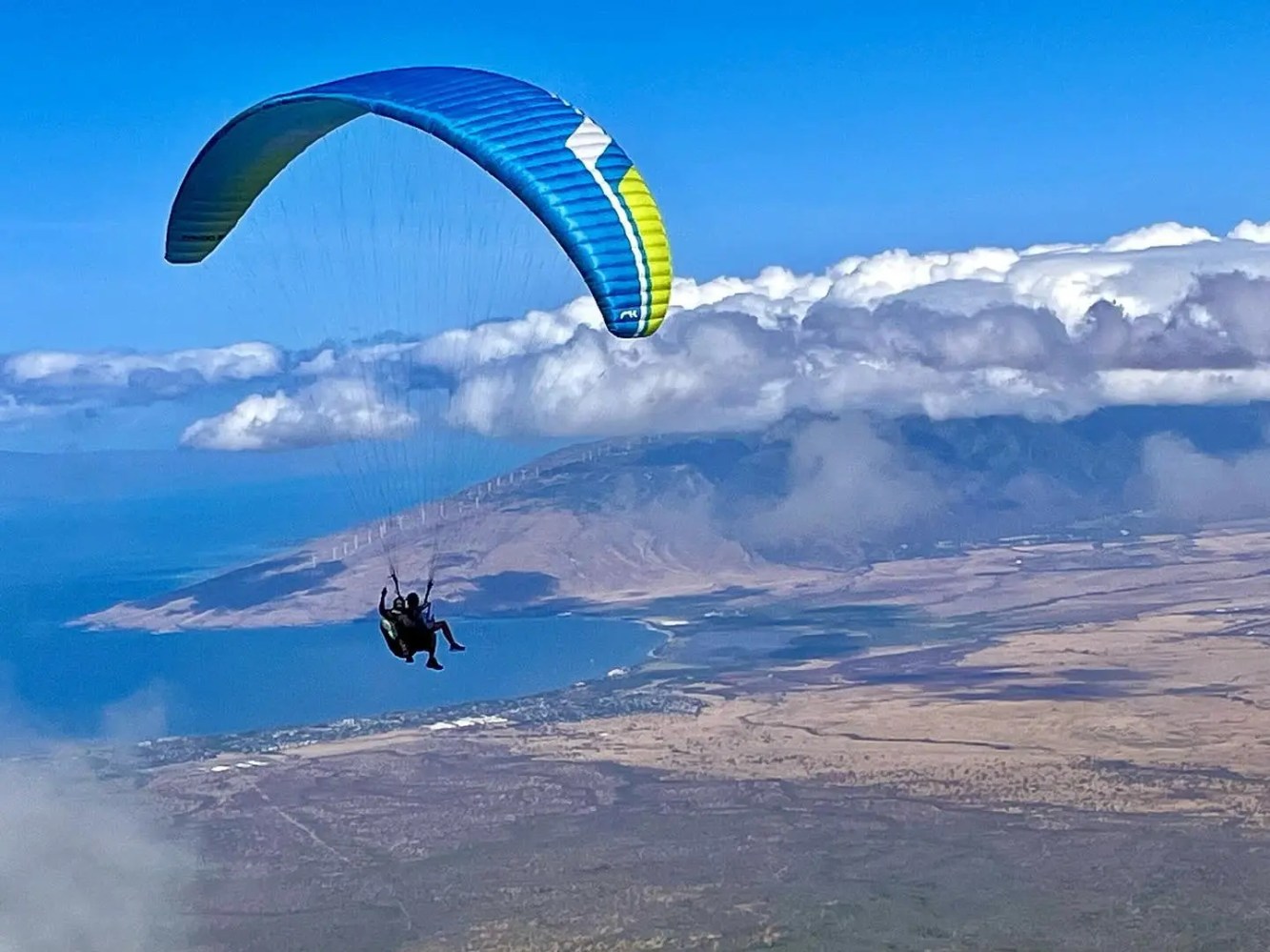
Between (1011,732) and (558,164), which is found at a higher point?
(558,164)

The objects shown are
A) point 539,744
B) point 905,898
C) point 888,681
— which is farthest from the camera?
point 888,681

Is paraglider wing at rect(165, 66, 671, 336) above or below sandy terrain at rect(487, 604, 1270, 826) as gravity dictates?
above

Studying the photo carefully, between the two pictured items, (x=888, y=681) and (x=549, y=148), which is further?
(x=888, y=681)

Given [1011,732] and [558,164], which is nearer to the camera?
[558,164]

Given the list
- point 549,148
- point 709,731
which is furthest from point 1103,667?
point 549,148

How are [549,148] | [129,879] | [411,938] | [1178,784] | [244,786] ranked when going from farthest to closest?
[244,786], [1178,784], [129,879], [411,938], [549,148]

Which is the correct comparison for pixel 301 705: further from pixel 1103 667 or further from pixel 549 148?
pixel 549 148

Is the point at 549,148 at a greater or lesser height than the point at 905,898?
greater

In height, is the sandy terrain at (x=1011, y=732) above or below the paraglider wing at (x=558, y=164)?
below

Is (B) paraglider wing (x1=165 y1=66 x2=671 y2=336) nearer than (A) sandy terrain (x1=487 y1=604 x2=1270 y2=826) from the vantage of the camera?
Yes

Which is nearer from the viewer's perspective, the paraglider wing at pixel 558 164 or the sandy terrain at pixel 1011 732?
the paraglider wing at pixel 558 164
